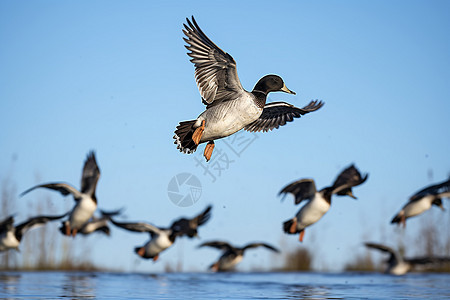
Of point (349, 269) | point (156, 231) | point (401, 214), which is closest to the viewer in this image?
point (401, 214)

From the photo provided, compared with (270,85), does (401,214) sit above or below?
below

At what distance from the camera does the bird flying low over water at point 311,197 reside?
11.2 m

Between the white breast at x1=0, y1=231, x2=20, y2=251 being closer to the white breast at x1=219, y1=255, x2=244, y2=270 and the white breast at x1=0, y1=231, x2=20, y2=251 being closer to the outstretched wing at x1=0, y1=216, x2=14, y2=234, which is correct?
the outstretched wing at x1=0, y1=216, x2=14, y2=234

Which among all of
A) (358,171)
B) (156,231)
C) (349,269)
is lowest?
(349,269)

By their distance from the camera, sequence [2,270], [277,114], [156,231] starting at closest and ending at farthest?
[277,114] → [156,231] → [2,270]

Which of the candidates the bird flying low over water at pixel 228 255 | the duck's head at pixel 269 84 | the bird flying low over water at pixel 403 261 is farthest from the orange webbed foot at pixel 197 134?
the bird flying low over water at pixel 403 261

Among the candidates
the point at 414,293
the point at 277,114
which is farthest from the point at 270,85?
the point at 414,293

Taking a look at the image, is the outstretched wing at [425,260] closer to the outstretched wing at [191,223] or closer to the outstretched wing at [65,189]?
the outstretched wing at [191,223]

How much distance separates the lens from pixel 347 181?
12047 millimetres

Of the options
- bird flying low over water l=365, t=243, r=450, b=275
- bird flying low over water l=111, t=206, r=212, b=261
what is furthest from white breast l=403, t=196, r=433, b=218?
bird flying low over water l=111, t=206, r=212, b=261

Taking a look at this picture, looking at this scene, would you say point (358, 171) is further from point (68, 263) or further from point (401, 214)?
point (68, 263)

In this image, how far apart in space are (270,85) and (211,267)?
1277cm

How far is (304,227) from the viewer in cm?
1133

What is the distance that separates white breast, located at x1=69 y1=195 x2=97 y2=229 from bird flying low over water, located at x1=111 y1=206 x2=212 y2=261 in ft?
5.10
